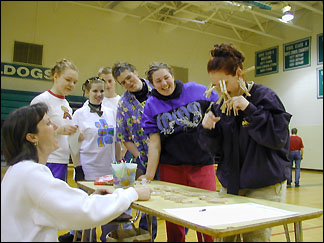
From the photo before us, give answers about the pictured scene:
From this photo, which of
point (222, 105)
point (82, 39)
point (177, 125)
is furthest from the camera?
point (82, 39)

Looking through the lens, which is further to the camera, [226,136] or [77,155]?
[77,155]

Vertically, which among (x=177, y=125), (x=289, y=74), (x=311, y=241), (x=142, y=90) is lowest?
(x=311, y=241)

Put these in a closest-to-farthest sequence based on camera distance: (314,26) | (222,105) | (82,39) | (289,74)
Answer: (222,105) → (82,39) → (314,26) → (289,74)

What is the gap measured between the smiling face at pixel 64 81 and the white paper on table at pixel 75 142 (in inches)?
12.0

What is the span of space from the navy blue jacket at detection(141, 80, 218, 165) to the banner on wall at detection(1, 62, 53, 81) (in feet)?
22.8

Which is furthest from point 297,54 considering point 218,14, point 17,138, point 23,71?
point 17,138

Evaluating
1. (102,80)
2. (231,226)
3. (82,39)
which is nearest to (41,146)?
(231,226)

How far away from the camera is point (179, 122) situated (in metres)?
1.97

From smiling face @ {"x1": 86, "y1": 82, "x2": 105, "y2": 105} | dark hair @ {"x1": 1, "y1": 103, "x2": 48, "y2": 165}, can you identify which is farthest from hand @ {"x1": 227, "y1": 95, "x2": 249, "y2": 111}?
smiling face @ {"x1": 86, "y1": 82, "x2": 105, "y2": 105}

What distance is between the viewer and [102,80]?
102 inches

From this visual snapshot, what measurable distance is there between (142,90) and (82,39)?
7.48m

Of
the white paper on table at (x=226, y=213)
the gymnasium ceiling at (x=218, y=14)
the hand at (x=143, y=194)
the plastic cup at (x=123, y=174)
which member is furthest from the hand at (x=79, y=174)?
the gymnasium ceiling at (x=218, y=14)

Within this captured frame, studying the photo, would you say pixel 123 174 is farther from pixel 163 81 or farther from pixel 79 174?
pixel 79 174

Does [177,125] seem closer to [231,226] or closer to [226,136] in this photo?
[226,136]
